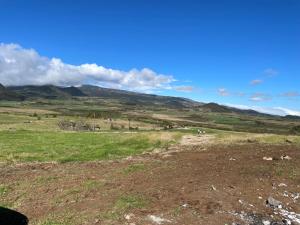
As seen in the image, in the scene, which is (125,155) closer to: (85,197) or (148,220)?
(85,197)

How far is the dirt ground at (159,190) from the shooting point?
1638 centimetres

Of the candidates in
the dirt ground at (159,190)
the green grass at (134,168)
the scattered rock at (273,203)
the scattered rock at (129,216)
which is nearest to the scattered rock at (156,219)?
the dirt ground at (159,190)

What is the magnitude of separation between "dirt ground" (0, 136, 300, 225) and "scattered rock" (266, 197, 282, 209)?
16 cm

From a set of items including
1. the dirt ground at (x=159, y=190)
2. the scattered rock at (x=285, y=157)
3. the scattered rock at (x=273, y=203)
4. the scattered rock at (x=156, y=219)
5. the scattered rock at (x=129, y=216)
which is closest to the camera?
the scattered rock at (x=156, y=219)

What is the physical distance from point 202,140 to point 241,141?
3.44 m

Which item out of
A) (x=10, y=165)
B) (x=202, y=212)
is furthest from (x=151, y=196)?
(x=10, y=165)

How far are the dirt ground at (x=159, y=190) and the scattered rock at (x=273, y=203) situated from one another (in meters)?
0.16

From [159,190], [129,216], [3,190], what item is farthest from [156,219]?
[3,190]

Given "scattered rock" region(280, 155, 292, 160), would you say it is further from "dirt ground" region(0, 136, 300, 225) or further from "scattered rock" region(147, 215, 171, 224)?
"scattered rock" region(147, 215, 171, 224)

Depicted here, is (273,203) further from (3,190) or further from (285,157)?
(3,190)

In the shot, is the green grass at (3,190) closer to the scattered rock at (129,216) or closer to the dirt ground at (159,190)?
the dirt ground at (159,190)

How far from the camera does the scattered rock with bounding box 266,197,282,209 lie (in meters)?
18.1

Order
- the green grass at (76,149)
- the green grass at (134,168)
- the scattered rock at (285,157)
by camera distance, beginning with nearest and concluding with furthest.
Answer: the green grass at (134,168)
the scattered rock at (285,157)
the green grass at (76,149)

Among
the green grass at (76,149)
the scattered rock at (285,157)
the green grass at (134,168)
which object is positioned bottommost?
the green grass at (76,149)
